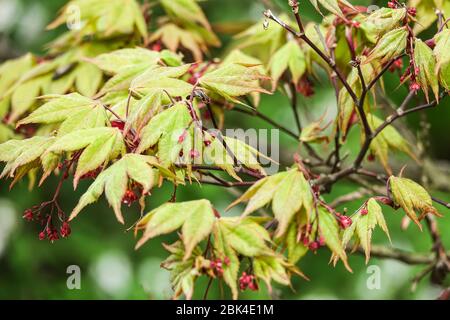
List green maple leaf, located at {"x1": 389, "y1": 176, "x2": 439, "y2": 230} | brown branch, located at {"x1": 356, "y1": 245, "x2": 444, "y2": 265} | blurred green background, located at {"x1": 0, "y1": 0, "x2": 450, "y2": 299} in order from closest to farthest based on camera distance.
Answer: green maple leaf, located at {"x1": 389, "y1": 176, "x2": 439, "y2": 230}, brown branch, located at {"x1": 356, "y1": 245, "x2": 444, "y2": 265}, blurred green background, located at {"x1": 0, "y1": 0, "x2": 450, "y2": 299}

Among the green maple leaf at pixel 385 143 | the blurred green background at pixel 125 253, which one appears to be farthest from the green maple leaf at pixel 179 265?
the blurred green background at pixel 125 253

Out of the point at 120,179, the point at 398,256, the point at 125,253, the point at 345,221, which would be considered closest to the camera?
the point at 120,179

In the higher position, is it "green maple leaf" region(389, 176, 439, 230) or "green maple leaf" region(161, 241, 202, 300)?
"green maple leaf" region(389, 176, 439, 230)

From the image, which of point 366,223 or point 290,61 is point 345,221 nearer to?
point 366,223

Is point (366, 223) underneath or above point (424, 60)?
underneath

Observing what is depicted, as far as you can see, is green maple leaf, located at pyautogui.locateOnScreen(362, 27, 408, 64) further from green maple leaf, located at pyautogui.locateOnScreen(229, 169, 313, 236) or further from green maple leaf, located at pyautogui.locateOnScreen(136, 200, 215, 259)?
green maple leaf, located at pyautogui.locateOnScreen(136, 200, 215, 259)

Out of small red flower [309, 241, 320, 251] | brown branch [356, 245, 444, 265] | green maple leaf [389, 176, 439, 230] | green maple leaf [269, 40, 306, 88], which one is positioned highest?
green maple leaf [269, 40, 306, 88]

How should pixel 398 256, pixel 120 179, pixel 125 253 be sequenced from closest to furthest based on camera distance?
pixel 120 179 < pixel 398 256 < pixel 125 253

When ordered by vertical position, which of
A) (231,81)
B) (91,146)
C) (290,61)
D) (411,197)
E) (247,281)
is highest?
(290,61)

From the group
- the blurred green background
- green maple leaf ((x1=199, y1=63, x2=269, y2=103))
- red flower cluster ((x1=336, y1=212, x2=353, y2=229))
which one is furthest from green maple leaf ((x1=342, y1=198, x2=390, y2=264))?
the blurred green background

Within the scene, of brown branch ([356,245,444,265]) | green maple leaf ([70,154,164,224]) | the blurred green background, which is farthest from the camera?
the blurred green background

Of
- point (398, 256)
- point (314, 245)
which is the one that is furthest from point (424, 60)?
point (398, 256)

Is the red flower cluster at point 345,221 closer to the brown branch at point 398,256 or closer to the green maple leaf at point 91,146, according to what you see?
the green maple leaf at point 91,146

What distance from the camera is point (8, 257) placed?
9.12ft
